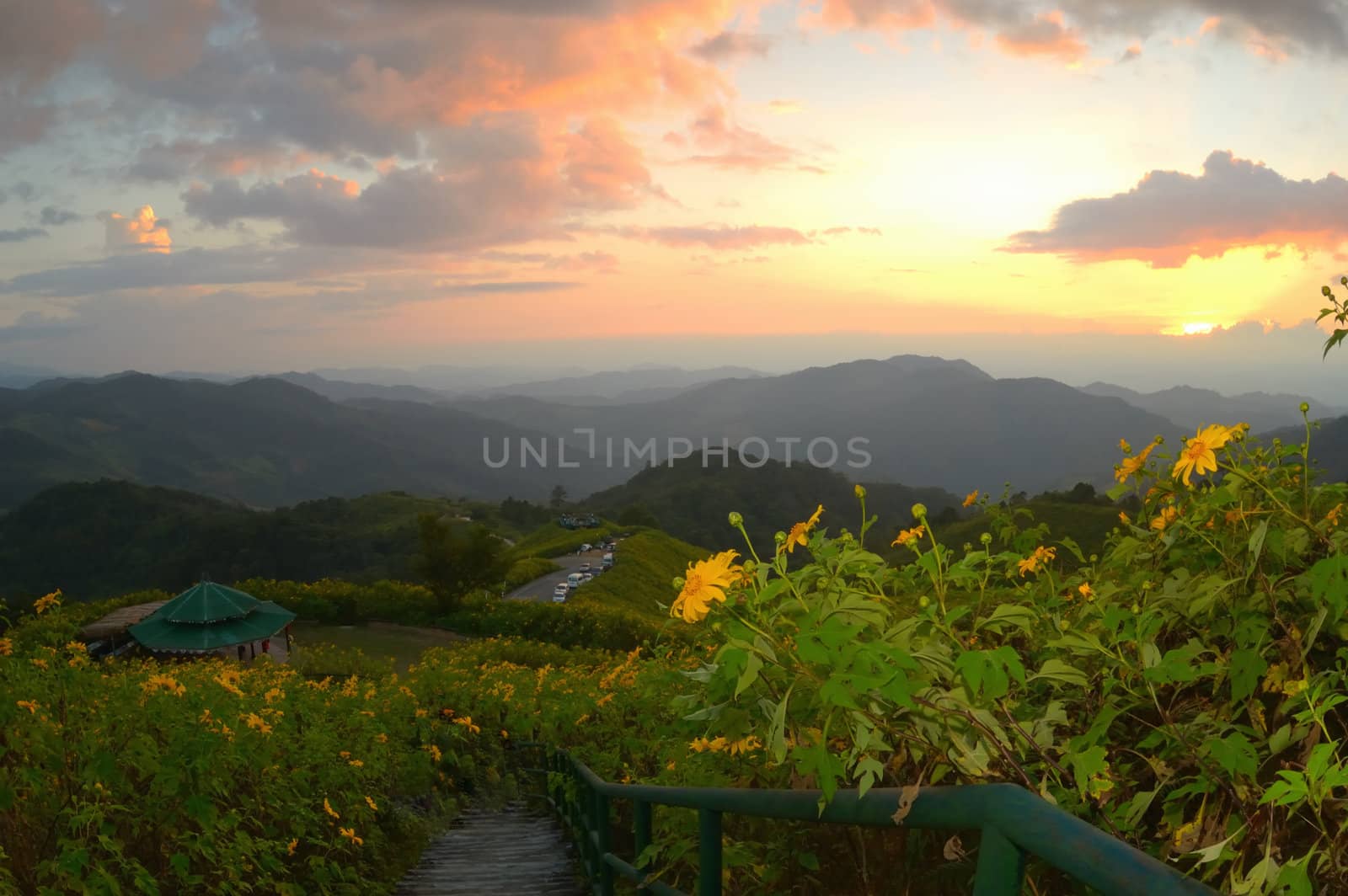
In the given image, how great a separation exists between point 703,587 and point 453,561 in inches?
1040

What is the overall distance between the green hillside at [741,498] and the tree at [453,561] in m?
71.8

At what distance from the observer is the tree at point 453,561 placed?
26.6 m

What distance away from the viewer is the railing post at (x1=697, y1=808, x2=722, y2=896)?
1985 mm

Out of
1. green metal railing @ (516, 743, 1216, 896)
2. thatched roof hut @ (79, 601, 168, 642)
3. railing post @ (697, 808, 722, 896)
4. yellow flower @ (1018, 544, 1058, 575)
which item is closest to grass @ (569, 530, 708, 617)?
thatched roof hut @ (79, 601, 168, 642)

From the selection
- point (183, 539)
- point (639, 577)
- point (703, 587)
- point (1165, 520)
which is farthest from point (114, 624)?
point (183, 539)

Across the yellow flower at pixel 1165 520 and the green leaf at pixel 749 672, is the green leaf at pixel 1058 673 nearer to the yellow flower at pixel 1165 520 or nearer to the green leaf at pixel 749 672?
the green leaf at pixel 749 672

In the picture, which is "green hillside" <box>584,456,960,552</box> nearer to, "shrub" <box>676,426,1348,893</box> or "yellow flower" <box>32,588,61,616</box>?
"yellow flower" <box>32,588,61,616</box>

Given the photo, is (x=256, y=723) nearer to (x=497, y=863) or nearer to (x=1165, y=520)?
(x=497, y=863)

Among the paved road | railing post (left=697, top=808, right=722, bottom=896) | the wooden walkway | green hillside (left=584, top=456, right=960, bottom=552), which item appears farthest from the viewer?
green hillside (left=584, top=456, right=960, bottom=552)

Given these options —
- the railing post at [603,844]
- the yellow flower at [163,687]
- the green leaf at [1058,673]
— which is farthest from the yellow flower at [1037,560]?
the yellow flower at [163,687]

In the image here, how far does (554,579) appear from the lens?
142 feet

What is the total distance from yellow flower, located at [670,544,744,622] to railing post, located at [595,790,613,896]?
2621 mm

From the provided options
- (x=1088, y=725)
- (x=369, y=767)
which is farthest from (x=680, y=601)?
(x=369, y=767)

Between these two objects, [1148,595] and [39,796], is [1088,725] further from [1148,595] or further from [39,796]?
[39,796]
